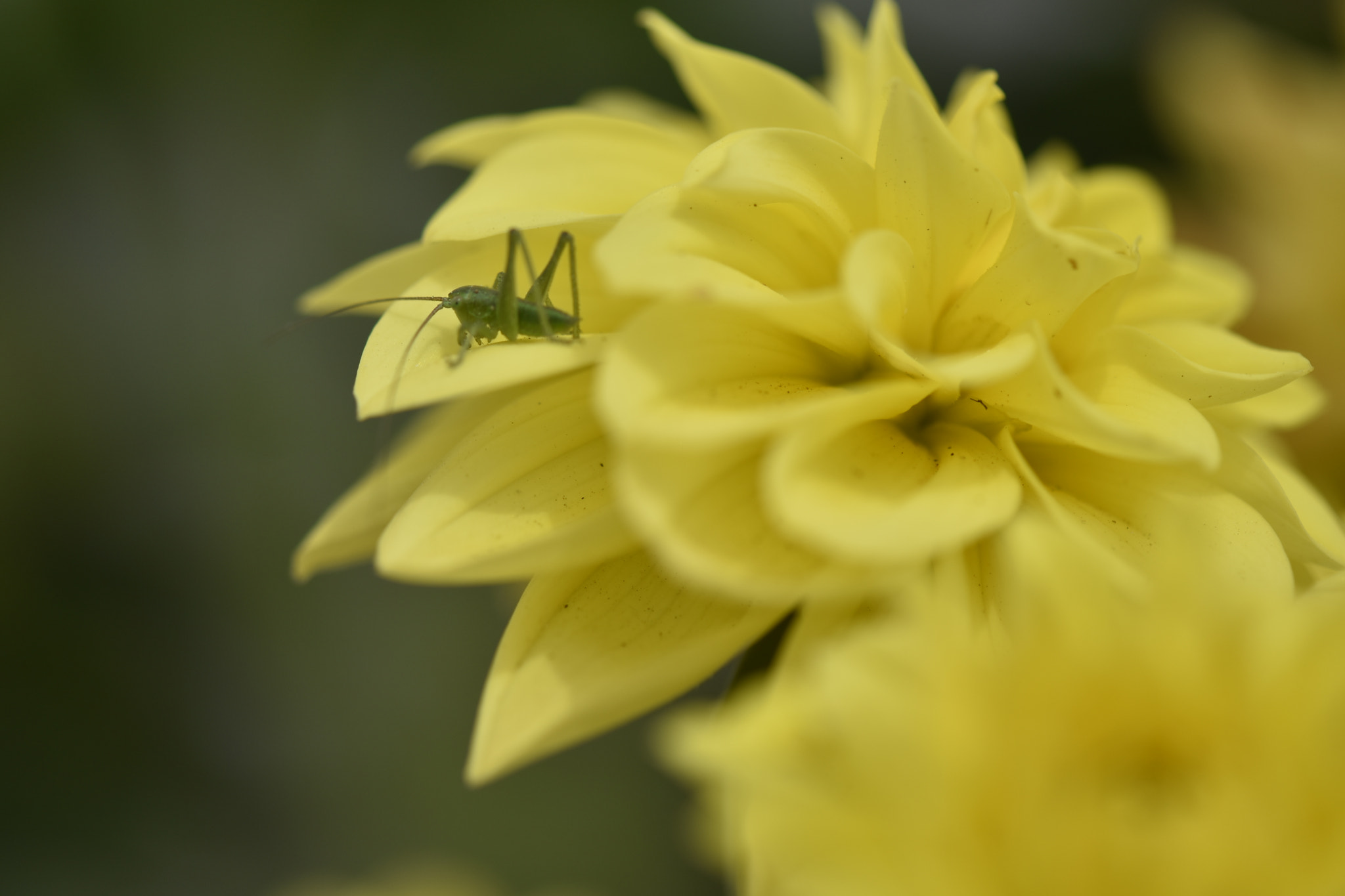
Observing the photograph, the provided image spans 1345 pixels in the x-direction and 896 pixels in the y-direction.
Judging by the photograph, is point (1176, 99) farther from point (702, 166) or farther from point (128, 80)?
point (128, 80)

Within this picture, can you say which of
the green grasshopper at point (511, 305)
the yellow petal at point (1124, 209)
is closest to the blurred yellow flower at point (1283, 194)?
the yellow petal at point (1124, 209)

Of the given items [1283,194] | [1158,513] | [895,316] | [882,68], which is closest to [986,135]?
[882,68]

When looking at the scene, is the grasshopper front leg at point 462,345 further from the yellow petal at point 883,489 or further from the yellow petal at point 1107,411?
the yellow petal at point 1107,411

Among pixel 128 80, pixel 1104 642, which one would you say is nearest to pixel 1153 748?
pixel 1104 642

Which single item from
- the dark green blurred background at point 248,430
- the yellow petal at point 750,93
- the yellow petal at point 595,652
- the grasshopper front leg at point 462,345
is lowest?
the dark green blurred background at point 248,430

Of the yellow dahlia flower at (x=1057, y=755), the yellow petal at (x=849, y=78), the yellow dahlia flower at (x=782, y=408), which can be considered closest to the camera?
the yellow dahlia flower at (x=1057, y=755)

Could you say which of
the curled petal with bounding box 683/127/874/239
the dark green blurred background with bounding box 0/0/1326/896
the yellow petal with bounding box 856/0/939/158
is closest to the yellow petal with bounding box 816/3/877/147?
the yellow petal with bounding box 856/0/939/158

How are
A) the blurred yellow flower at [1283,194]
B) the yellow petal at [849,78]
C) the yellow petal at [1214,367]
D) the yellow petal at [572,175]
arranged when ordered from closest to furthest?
1. the yellow petal at [1214,367]
2. the yellow petal at [572,175]
3. the yellow petal at [849,78]
4. the blurred yellow flower at [1283,194]

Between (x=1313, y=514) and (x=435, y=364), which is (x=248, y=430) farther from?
(x=1313, y=514)
